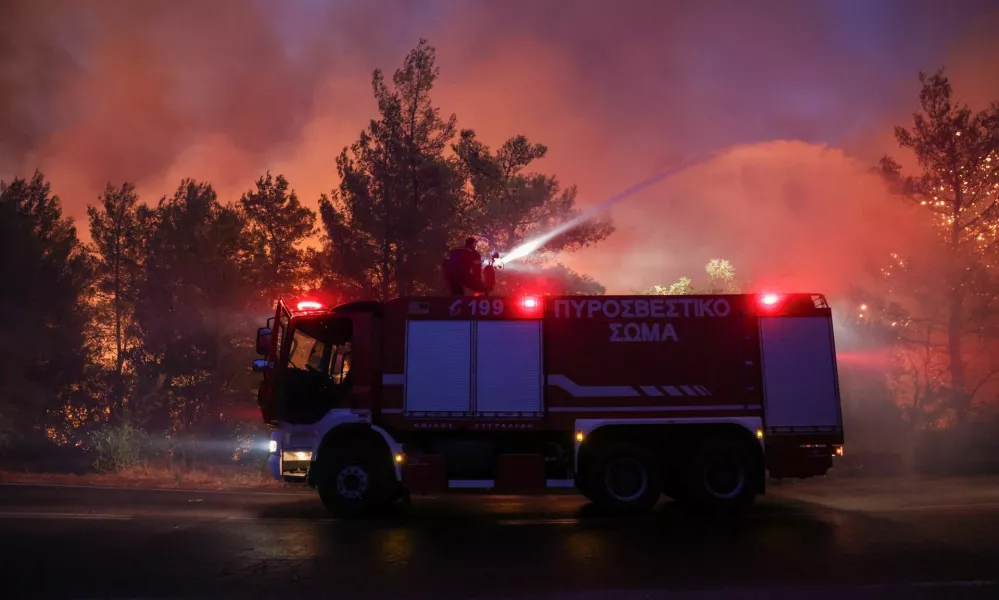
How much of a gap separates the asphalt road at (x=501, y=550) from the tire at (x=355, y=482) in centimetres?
28

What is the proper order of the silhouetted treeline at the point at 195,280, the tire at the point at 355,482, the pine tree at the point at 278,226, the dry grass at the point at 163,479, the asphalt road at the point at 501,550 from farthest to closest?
the pine tree at the point at 278,226 → the silhouetted treeline at the point at 195,280 → the dry grass at the point at 163,479 → the tire at the point at 355,482 → the asphalt road at the point at 501,550

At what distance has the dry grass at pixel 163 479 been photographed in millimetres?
12898

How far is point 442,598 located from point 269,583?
5.46ft

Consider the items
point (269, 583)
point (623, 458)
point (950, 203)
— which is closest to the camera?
point (269, 583)

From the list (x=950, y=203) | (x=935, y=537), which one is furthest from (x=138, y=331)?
(x=950, y=203)

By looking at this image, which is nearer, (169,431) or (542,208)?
(169,431)

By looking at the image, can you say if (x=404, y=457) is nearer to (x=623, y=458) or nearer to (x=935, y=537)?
(x=623, y=458)

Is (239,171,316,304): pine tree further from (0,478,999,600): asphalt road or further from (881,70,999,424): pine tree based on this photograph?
(881,70,999,424): pine tree

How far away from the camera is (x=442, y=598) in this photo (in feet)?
17.9

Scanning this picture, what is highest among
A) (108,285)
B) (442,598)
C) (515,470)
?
(108,285)

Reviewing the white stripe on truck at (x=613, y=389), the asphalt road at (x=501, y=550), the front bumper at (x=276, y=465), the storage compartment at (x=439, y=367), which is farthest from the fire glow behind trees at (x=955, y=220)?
the front bumper at (x=276, y=465)

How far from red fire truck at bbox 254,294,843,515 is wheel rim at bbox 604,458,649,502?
2 centimetres

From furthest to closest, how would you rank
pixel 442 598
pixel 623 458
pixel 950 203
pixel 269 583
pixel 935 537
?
pixel 950 203 < pixel 623 458 < pixel 935 537 < pixel 269 583 < pixel 442 598

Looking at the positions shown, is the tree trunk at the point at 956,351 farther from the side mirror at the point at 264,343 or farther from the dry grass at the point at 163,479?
the side mirror at the point at 264,343
